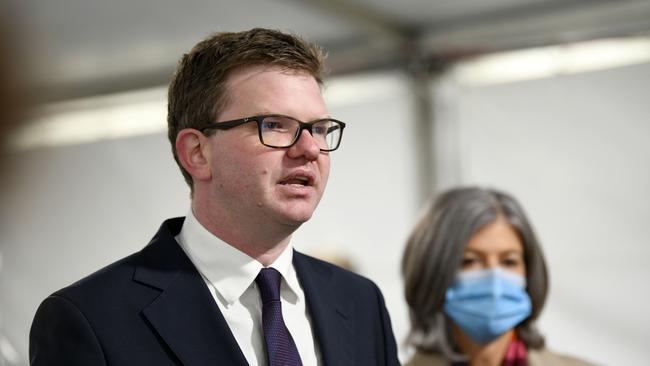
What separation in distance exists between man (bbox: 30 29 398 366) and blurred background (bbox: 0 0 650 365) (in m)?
2.16

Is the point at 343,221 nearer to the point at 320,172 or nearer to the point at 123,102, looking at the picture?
the point at 123,102

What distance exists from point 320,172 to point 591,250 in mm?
4185

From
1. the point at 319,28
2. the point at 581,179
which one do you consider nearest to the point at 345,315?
the point at 319,28

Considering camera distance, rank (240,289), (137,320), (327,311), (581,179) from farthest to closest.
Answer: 1. (581,179)
2. (327,311)
3. (240,289)
4. (137,320)

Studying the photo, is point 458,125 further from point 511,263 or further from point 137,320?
point 137,320

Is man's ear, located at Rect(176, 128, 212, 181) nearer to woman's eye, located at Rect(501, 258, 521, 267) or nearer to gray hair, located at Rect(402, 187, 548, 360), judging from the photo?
gray hair, located at Rect(402, 187, 548, 360)

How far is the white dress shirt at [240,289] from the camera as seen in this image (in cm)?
131

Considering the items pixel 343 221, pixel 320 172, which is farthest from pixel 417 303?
pixel 343 221

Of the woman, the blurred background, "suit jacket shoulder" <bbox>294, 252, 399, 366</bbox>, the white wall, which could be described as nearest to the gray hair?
the woman

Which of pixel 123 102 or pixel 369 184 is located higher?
pixel 123 102

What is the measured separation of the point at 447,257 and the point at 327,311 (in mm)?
1108

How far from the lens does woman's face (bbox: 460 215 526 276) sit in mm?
2494

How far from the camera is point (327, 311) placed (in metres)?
1.43

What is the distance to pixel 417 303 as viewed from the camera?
2.58 meters
